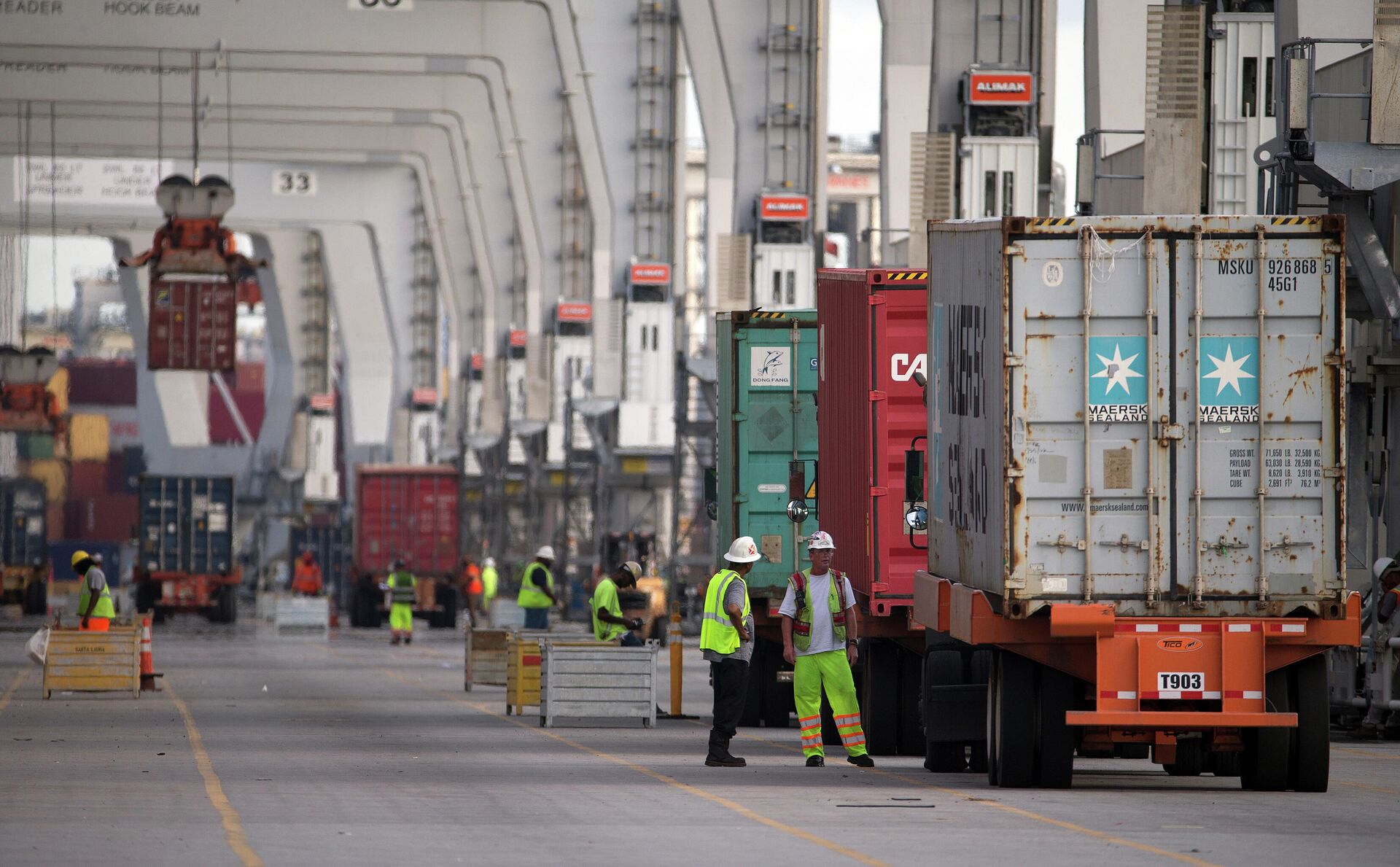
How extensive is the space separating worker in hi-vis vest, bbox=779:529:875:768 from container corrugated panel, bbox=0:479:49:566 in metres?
46.8

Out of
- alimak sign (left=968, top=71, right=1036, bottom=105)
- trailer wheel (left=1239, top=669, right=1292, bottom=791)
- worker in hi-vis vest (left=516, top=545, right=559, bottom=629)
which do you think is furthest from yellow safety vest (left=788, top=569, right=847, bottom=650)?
worker in hi-vis vest (left=516, top=545, right=559, bottom=629)

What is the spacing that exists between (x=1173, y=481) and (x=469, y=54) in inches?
1525

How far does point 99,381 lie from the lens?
102750 millimetres

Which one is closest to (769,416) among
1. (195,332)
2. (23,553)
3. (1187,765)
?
(1187,765)

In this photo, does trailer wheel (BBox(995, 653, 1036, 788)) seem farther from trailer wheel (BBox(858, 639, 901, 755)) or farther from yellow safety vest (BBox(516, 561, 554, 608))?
yellow safety vest (BBox(516, 561, 554, 608))

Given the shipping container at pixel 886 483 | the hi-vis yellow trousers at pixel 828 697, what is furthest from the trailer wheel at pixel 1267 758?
the shipping container at pixel 886 483

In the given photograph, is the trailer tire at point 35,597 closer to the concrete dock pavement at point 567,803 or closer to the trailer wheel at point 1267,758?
the concrete dock pavement at point 567,803

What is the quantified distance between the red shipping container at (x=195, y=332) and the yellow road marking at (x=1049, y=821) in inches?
1350

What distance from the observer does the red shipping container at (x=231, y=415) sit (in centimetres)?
10669

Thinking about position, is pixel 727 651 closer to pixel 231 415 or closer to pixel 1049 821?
pixel 1049 821

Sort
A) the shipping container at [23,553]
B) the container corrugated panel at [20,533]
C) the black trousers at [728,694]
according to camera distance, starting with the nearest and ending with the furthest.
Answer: the black trousers at [728,694] → the shipping container at [23,553] → the container corrugated panel at [20,533]

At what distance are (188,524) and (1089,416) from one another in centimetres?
4165

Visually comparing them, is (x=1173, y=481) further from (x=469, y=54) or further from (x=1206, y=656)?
(x=469, y=54)

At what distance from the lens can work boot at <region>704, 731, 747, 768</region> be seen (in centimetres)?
1628
